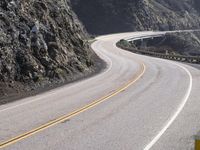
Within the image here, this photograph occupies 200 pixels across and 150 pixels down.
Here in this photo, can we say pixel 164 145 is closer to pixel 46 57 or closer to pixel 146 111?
pixel 146 111

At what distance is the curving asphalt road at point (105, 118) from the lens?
11492 millimetres

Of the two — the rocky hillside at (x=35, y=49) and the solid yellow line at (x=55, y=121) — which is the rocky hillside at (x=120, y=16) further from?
the solid yellow line at (x=55, y=121)

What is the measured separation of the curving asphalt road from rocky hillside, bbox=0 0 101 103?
2.28m

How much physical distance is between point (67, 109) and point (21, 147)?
5643 millimetres

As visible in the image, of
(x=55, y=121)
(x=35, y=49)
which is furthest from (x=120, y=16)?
(x=55, y=121)

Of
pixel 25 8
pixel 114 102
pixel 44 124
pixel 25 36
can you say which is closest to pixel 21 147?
pixel 44 124

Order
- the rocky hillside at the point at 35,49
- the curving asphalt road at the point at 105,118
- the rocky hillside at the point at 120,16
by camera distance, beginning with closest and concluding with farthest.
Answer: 1. the curving asphalt road at the point at 105,118
2. the rocky hillside at the point at 35,49
3. the rocky hillside at the point at 120,16

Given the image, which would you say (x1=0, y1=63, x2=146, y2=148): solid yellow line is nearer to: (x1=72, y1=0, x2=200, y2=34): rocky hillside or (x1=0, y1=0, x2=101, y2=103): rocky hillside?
(x1=0, y1=0, x2=101, y2=103): rocky hillside

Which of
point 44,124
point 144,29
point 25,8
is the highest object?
point 25,8

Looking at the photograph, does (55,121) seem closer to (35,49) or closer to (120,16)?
(35,49)

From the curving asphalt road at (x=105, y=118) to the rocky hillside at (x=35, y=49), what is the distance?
7.49 ft

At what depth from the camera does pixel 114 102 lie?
18312mm

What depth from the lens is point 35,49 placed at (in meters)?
26.6

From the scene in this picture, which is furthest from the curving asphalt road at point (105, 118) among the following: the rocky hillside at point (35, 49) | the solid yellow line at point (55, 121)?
the rocky hillside at point (35, 49)
